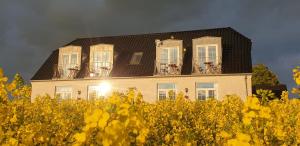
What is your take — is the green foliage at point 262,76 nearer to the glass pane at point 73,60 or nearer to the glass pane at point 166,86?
the glass pane at point 166,86

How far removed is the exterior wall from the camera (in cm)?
2773

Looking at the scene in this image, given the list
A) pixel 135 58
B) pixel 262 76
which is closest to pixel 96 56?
pixel 135 58

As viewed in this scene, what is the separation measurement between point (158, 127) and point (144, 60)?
17100mm


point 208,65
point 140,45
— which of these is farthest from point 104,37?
point 208,65

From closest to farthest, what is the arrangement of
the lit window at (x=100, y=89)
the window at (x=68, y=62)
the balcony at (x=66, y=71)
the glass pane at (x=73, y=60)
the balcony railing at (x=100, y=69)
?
the lit window at (x=100, y=89)
the balcony railing at (x=100, y=69)
the balcony at (x=66, y=71)
the window at (x=68, y=62)
the glass pane at (x=73, y=60)

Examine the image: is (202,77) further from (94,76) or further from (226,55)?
A: (94,76)

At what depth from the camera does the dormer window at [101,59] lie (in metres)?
32.0

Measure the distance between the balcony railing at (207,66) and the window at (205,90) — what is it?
102 cm

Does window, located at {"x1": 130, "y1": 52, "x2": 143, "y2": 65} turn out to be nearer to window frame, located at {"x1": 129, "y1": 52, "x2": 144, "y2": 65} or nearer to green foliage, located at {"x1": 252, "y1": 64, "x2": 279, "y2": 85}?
window frame, located at {"x1": 129, "y1": 52, "x2": 144, "y2": 65}

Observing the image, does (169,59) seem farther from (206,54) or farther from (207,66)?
(207,66)

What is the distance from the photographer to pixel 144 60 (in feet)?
104

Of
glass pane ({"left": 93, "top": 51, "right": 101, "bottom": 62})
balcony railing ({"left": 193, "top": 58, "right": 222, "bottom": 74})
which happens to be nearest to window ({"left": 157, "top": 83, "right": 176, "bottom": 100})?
balcony railing ({"left": 193, "top": 58, "right": 222, "bottom": 74})

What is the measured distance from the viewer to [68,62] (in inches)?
1316

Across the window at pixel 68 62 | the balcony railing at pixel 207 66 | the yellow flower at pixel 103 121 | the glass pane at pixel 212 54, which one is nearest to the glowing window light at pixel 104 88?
the window at pixel 68 62
